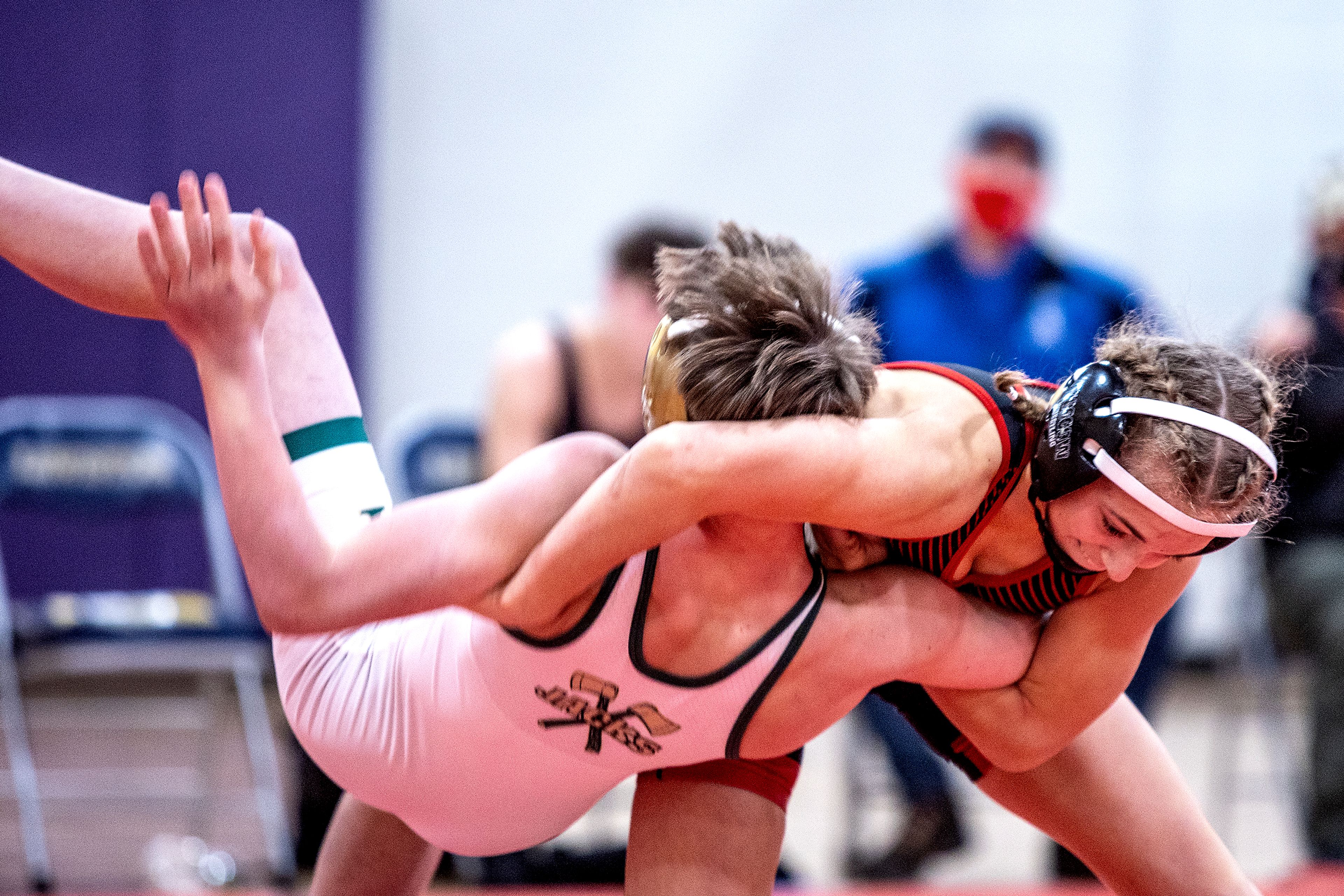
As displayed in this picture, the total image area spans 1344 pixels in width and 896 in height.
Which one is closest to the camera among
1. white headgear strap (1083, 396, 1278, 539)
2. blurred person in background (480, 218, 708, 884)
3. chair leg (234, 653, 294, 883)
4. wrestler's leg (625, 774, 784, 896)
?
white headgear strap (1083, 396, 1278, 539)

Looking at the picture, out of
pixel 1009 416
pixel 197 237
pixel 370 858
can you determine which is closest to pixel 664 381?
pixel 1009 416

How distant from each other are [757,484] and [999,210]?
8.28 ft

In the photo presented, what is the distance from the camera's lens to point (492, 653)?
1641mm

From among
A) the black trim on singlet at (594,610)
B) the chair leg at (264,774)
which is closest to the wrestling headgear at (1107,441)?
the black trim on singlet at (594,610)

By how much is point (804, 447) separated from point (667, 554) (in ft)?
0.79

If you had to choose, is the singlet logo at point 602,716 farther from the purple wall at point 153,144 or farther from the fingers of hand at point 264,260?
the purple wall at point 153,144

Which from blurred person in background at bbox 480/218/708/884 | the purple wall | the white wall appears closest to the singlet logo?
blurred person in background at bbox 480/218/708/884

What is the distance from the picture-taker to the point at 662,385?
5.01ft

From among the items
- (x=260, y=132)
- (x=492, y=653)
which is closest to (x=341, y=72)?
(x=260, y=132)

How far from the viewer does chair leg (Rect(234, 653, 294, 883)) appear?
334 centimetres

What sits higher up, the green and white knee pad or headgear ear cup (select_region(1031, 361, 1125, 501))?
headgear ear cup (select_region(1031, 361, 1125, 501))

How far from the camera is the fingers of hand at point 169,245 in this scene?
1473 millimetres

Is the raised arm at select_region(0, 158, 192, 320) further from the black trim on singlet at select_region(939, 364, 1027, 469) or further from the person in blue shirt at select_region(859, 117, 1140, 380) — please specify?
the person in blue shirt at select_region(859, 117, 1140, 380)

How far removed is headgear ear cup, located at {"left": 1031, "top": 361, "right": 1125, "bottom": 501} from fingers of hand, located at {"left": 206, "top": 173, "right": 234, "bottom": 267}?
2.98ft
